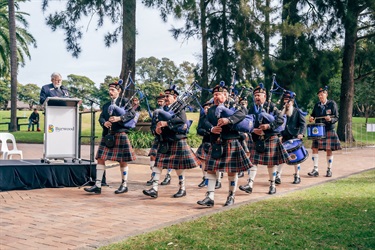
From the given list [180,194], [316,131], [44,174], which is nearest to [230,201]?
[180,194]

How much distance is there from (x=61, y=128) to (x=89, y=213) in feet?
8.44

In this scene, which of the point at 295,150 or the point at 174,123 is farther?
the point at 295,150

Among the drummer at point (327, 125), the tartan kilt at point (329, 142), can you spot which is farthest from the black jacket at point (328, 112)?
the tartan kilt at point (329, 142)

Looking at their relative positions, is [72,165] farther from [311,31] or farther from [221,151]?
[311,31]

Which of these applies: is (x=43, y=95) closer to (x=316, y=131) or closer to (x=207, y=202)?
(x=207, y=202)

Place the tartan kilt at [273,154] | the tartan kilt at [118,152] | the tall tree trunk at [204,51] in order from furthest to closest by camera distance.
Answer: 1. the tall tree trunk at [204,51]
2. the tartan kilt at [273,154]
3. the tartan kilt at [118,152]

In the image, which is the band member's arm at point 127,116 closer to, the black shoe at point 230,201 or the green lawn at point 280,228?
the black shoe at point 230,201

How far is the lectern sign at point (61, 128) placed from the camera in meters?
7.73

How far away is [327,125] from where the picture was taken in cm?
1001

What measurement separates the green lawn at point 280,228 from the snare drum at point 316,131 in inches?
131

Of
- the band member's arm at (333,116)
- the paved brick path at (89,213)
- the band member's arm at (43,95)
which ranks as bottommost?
the paved brick path at (89,213)

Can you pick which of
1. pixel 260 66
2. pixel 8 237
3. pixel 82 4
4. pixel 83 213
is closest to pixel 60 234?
pixel 8 237

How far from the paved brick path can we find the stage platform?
6.4 inches

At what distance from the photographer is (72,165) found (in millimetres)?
7875
